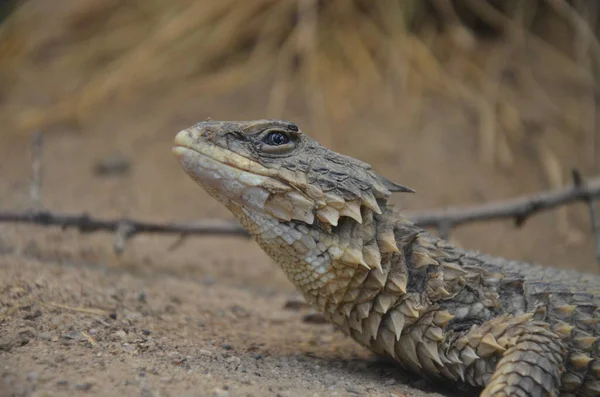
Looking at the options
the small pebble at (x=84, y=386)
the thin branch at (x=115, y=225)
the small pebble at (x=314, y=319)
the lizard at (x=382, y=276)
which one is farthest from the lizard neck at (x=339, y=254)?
the thin branch at (x=115, y=225)

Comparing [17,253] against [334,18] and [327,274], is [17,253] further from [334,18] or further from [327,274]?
[334,18]

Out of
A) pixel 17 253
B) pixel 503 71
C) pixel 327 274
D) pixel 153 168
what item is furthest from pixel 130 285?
pixel 503 71

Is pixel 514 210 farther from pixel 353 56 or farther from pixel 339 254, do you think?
pixel 353 56

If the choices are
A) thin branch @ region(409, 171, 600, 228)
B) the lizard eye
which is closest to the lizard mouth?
the lizard eye

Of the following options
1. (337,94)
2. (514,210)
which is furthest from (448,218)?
(337,94)

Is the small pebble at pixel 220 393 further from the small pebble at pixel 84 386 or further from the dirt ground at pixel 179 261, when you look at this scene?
the small pebble at pixel 84 386

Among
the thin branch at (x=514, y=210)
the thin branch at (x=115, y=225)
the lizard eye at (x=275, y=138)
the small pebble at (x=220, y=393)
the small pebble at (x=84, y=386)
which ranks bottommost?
the small pebble at (x=84, y=386)
